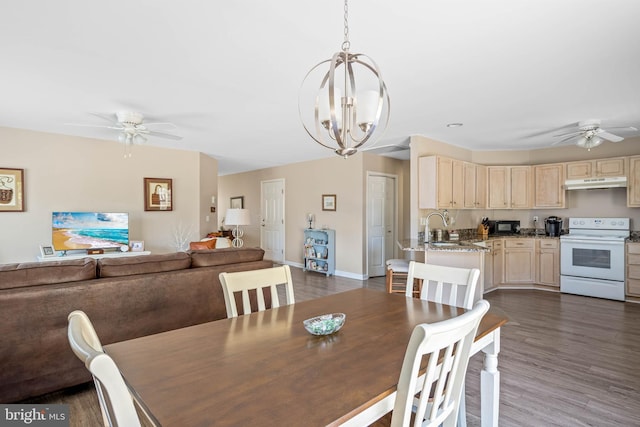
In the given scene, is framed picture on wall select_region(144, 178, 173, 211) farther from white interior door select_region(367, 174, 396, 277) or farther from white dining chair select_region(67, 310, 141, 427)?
white dining chair select_region(67, 310, 141, 427)

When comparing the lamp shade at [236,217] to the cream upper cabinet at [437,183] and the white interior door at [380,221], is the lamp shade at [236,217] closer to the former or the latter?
the white interior door at [380,221]

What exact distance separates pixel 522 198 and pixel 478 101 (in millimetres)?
3058

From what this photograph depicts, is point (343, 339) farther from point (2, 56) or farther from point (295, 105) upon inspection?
point (2, 56)

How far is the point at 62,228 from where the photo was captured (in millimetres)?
4750

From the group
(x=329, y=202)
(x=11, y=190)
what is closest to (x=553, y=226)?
(x=329, y=202)

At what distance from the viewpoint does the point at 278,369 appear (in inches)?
43.1

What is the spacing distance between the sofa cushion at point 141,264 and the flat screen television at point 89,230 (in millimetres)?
3052

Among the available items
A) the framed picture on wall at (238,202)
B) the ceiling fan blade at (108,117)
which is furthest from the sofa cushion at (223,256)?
the framed picture on wall at (238,202)

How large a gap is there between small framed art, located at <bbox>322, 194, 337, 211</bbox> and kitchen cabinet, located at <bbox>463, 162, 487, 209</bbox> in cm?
241

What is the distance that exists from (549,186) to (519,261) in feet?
4.36

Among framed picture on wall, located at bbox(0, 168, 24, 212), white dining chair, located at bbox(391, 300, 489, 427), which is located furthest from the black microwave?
framed picture on wall, located at bbox(0, 168, 24, 212)

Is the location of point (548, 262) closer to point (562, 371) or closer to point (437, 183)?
point (437, 183)

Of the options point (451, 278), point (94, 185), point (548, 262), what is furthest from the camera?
point (548, 262)

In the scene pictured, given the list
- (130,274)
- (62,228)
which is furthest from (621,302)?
(62,228)
